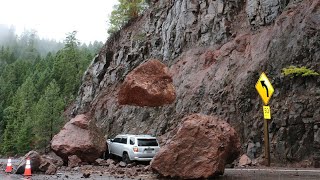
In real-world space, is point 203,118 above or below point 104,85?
below

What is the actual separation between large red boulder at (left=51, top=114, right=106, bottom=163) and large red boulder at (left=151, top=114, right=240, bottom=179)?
8386 mm

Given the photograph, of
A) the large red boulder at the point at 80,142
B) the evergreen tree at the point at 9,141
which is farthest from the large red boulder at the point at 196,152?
the evergreen tree at the point at 9,141

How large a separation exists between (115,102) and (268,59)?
18298mm

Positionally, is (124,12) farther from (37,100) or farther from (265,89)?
(37,100)

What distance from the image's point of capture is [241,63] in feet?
76.4

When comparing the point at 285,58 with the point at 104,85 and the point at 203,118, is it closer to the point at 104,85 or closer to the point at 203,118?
the point at 203,118

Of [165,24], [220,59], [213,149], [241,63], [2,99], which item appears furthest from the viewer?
[2,99]

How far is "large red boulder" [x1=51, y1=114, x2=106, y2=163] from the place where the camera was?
62.1ft

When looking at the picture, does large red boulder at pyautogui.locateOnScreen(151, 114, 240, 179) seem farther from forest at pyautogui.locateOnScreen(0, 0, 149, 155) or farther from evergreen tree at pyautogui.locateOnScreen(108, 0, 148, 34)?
evergreen tree at pyautogui.locateOnScreen(108, 0, 148, 34)

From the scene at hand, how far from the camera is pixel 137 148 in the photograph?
18.2 m

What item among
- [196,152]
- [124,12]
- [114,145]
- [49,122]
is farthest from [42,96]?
[196,152]

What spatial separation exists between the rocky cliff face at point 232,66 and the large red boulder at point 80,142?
23.4ft

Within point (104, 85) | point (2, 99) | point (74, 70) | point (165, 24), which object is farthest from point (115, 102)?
point (2, 99)

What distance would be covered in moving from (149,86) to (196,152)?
48.8ft
